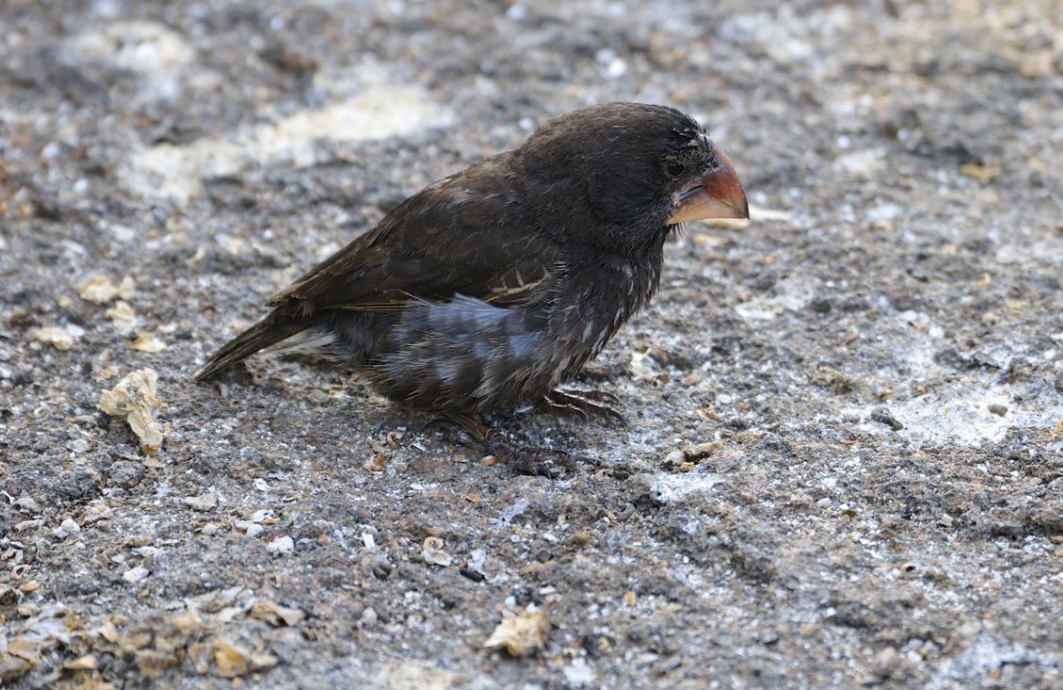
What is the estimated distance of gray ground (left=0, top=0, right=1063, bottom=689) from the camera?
11.2 feet

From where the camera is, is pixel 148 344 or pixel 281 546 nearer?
pixel 281 546

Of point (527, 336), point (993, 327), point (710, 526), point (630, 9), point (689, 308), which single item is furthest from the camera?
point (630, 9)

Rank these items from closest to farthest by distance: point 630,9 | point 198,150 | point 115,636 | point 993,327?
point 115,636, point 993,327, point 198,150, point 630,9

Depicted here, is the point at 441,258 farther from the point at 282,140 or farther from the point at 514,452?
the point at 282,140

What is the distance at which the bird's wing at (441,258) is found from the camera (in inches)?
172

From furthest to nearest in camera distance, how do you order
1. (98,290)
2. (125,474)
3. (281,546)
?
(98,290) → (125,474) → (281,546)

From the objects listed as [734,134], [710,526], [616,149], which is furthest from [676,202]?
[734,134]

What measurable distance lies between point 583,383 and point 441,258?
735 mm

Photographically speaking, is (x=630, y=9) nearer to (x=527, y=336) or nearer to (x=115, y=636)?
(x=527, y=336)

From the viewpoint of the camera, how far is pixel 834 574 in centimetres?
355

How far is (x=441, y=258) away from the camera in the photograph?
4426 mm

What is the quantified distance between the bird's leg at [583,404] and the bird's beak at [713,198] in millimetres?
665

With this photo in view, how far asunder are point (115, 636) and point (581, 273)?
1.90m

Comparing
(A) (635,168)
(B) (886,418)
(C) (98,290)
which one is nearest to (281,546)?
(A) (635,168)
